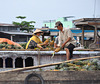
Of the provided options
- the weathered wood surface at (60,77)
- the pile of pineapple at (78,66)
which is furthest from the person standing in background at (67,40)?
the weathered wood surface at (60,77)

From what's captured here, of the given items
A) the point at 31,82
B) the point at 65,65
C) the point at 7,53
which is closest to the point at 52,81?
the point at 31,82

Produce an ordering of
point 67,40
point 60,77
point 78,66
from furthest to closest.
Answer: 1. point 67,40
2. point 78,66
3. point 60,77

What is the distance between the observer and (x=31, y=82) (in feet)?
13.6

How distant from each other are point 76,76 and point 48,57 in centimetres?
379

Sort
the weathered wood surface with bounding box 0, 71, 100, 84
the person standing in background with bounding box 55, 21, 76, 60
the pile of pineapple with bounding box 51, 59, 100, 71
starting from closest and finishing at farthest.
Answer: the weathered wood surface with bounding box 0, 71, 100, 84, the pile of pineapple with bounding box 51, 59, 100, 71, the person standing in background with bounding box 55, 21, 76, 60

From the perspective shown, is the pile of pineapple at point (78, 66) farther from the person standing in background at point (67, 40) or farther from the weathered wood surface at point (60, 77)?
the person standing in background at point (67, 40)

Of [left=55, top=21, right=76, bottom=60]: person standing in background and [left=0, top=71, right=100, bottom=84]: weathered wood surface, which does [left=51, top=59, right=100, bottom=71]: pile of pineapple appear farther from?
[left=55, top=21, right=76, bottom=60]: person standing in background

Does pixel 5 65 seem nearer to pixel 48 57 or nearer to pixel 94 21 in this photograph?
pixel 48 57

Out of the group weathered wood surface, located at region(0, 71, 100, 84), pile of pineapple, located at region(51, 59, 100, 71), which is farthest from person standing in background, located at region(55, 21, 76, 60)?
weathered wood surface, located at region(0, 71, 100, 84)

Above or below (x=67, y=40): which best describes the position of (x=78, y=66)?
below


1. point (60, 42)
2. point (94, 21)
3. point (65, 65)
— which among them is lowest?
point (65, 65)

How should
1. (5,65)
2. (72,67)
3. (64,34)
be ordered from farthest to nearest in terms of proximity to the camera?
1. (5,65)
2. (64,34)
3. (72,67)

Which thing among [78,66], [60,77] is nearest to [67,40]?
[78,66]

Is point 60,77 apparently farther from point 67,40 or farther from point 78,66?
point 67,40
